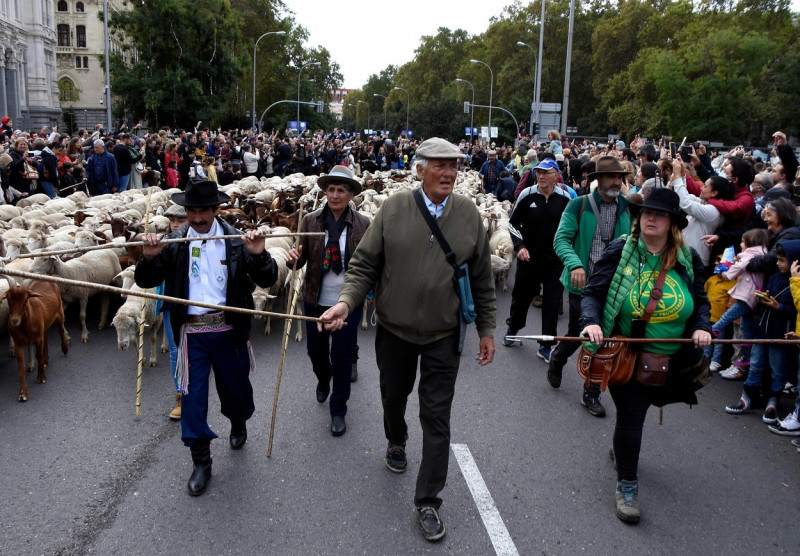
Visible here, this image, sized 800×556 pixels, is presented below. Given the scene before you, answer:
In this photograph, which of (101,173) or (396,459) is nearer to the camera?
(396,459)

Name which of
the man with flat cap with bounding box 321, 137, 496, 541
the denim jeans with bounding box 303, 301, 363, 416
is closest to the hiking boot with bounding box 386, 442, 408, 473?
the man with flat cap with bounding box 321, 137, 496, 541

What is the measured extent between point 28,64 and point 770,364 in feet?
218

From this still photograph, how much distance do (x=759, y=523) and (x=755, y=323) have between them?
8.87 feet

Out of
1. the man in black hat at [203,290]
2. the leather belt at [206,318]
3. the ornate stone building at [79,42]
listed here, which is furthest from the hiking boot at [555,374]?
the ornate stone building at [79,42]

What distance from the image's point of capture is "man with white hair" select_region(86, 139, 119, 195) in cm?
1577

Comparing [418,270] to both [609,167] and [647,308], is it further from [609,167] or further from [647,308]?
[609,167]

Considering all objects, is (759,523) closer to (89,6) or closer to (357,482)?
(357,482)

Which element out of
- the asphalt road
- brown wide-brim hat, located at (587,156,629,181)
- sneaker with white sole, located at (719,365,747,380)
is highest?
brown wide-brim hat, located at (587,156,629,181)

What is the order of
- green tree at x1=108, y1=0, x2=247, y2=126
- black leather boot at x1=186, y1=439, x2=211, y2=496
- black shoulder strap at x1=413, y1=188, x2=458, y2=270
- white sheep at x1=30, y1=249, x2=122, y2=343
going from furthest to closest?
1. green tree at x1=108, y1=0, x2=247, y2=126
2. white sheep at x1=30, y1=249, x2=122, y2=343
3. black leather boot at x1=186, y1=439, x2=211, y2=496
4. black shoulder strap at x1=413, y1=188, x2=458, y2=270

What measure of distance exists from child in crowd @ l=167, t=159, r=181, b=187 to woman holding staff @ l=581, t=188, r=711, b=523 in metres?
15.7

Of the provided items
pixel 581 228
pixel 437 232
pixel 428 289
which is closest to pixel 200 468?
pixel 428 289

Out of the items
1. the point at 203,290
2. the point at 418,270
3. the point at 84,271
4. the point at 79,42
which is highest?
the point at 79,42

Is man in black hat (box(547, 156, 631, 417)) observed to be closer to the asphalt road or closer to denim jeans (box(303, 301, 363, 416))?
the asphalt road

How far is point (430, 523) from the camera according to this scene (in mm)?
4012
